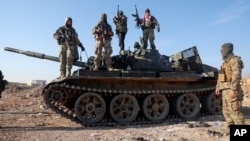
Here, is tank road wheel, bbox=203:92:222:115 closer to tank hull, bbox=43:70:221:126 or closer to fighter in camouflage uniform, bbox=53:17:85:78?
tank hull, bbox=43:70:221:126

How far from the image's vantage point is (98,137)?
31.7 feet

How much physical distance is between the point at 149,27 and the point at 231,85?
7.06 metres

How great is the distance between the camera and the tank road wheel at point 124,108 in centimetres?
1316

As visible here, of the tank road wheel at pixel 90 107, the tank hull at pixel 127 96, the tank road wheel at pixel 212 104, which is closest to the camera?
the tank hull at pixel 127 96

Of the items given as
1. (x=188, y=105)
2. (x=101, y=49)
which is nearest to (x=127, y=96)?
(x=101, y=49)

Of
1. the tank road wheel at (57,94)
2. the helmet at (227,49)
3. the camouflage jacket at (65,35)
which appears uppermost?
the camouflage jacket at (65,35)

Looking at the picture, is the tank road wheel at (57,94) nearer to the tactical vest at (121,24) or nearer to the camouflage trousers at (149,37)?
the tactical vest at (121,24)

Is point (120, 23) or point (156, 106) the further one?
point (120, 23)

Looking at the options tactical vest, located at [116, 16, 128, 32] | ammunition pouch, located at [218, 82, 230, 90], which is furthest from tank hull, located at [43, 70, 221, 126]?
ammunition pouch, located at [218, 82, 230, 90]

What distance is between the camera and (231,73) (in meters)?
9.59

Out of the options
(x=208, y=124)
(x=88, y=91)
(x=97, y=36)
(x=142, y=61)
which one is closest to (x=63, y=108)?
(x=88, y=91)

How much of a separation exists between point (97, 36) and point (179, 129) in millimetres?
4776

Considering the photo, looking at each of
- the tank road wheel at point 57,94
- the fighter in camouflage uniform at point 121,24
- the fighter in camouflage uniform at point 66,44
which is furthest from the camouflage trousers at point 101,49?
the fighter in camouflage uniform at point 121,24

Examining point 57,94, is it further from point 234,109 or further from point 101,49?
point 234,109
